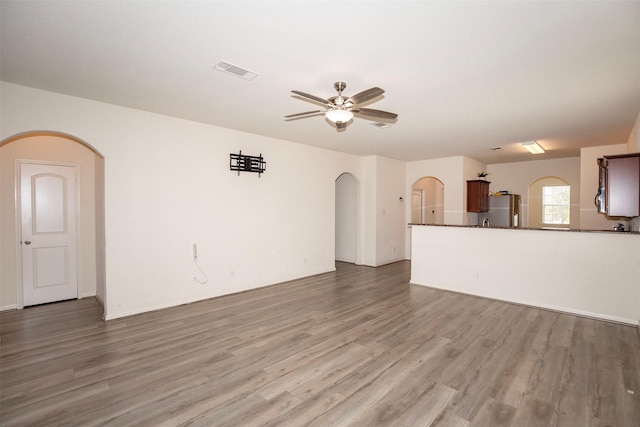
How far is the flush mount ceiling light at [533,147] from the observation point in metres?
6.16

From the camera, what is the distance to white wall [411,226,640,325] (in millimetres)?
4055

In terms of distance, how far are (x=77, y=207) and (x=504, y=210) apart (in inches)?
392

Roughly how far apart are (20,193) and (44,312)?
181cm

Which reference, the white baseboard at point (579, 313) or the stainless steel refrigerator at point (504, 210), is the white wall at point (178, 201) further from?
the stainless steel refrigerator at point (504, 210)

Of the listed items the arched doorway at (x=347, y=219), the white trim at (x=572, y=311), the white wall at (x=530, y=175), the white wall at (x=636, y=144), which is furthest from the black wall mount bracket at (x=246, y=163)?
the white wall at (x=530, y=175)

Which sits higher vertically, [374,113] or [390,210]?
[374,113]

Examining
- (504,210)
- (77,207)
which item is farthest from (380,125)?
(504,210)

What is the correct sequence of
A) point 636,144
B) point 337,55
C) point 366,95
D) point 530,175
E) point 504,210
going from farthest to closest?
point 504,210 → point 530,175 → point 636,144 → point 366,95 → point 337,55

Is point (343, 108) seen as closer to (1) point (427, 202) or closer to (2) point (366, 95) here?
(2) point (366, 95)

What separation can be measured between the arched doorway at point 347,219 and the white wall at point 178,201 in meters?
1.94

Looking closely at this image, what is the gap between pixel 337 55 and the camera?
8.75ft

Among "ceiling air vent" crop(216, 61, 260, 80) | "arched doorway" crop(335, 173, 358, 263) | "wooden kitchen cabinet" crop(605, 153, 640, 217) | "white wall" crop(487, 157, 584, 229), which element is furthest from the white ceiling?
"white wall" crop(487, 157, 584, 229)

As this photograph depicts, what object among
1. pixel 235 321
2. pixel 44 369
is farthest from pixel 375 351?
pixel 44 369

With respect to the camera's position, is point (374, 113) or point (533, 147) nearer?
point (374, 113)
